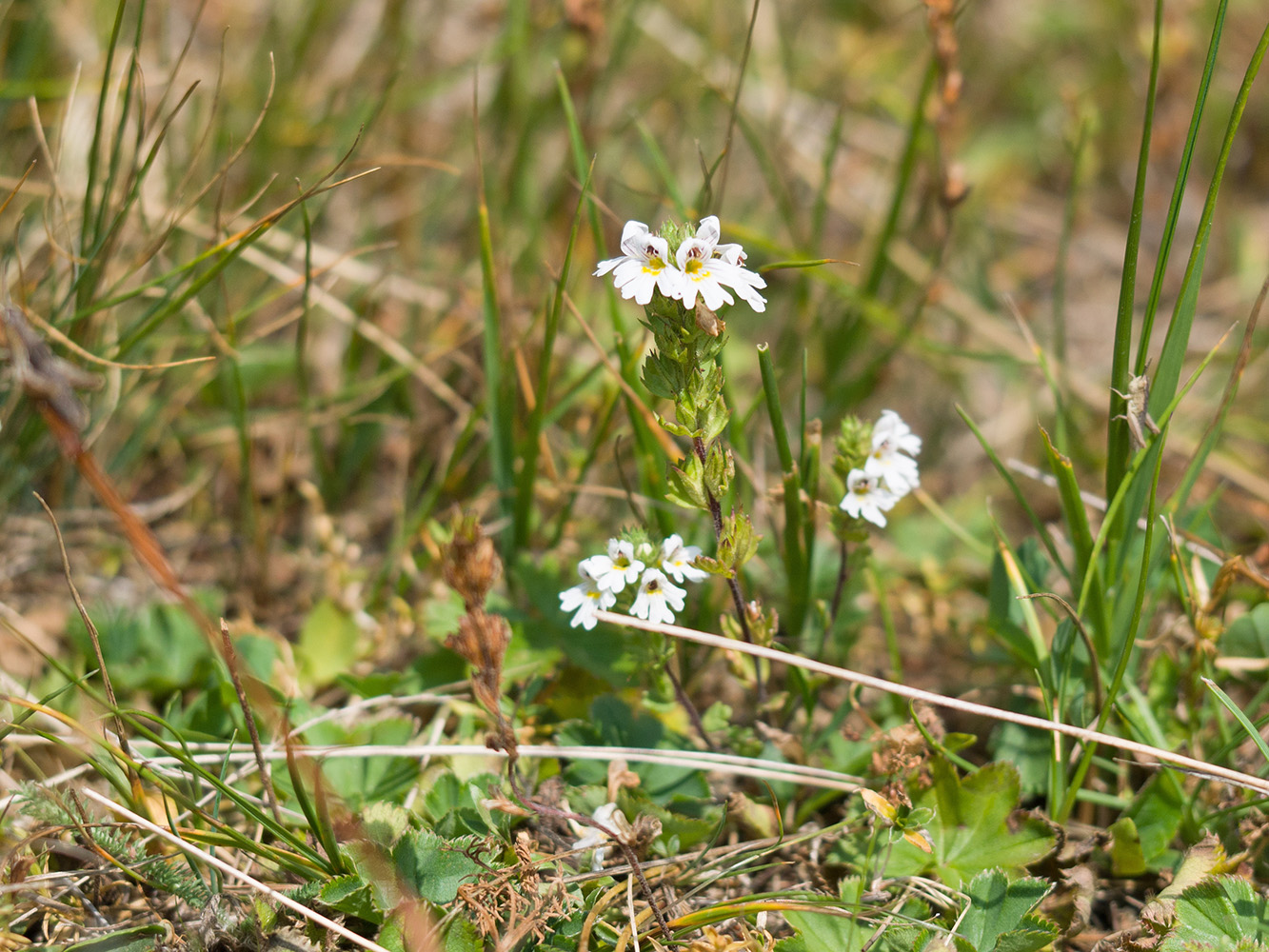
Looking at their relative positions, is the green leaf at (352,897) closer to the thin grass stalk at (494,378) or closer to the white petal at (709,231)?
the thin grass stalk at (494,378)

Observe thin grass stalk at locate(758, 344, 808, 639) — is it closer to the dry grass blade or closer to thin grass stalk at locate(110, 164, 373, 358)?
thin grass stalk at locate(110, 164, 373, 358)

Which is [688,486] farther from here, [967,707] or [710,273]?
[967,707]

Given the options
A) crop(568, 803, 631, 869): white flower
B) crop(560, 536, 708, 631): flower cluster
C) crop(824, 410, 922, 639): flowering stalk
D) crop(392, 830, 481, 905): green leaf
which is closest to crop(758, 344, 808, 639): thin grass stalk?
crop(824, 410, 922, 639): flowering stalk

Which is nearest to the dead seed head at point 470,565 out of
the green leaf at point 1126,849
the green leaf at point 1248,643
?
the green leaf at point 1126,849

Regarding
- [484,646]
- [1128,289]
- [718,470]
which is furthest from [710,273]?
[1128,289]

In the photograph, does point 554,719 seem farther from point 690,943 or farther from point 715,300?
point 715,300
